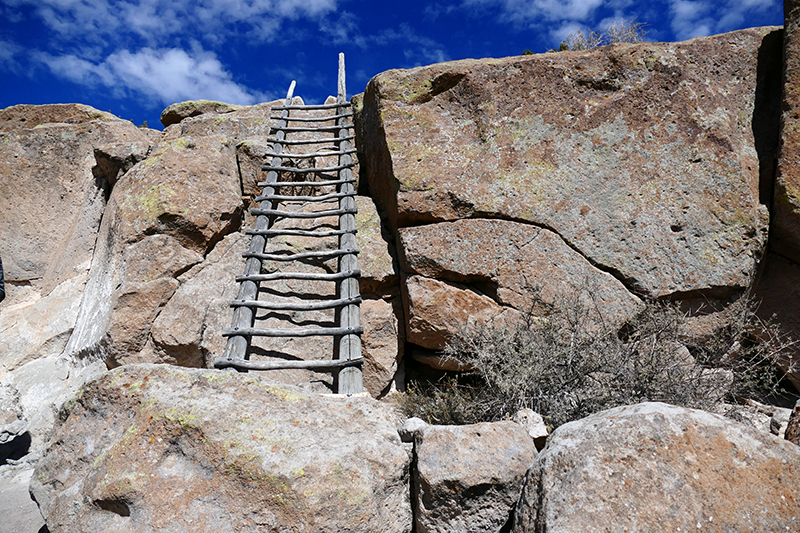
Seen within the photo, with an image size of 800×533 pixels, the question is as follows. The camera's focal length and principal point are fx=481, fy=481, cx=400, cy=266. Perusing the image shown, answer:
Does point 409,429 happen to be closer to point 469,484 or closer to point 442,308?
point 469,484

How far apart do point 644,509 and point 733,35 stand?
406cm

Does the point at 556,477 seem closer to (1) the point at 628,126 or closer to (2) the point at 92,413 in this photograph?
(2) the point at 92,413

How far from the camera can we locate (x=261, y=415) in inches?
82.4

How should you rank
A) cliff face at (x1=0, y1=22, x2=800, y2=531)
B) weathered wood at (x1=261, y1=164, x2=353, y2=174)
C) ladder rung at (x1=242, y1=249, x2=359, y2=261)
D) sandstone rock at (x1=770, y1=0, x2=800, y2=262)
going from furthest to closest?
weathered wood at (x1=261, y1=164, x2=353, y2=174) → ladder rung at (x1=242, y1=249, x2=359, y2=261) → cliff face at (x1=0, y1=22, x2=800, y2=531) → sandstone rock at (x1=770, y1=0, x2=800, y2=262)

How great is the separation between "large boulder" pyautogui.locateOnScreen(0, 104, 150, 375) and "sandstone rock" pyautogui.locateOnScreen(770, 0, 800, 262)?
5778 millimetres

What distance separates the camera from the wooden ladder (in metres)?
3.41

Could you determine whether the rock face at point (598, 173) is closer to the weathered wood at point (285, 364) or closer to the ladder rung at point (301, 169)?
the weathered wood at point (285, 364)

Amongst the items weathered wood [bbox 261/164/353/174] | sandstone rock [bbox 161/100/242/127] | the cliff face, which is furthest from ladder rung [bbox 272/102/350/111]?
weathered wood [bbox 261/164/353/174]

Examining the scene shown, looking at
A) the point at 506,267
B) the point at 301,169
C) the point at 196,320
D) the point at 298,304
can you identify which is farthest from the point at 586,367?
the point at 301,169

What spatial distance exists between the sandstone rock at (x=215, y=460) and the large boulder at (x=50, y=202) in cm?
343

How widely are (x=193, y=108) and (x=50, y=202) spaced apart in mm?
2160

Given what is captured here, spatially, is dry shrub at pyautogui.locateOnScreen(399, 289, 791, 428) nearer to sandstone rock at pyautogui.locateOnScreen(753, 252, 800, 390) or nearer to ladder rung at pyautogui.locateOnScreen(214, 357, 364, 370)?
sandstone rock at pyautogui.locateOnScreen(753, 252, 800, 390)

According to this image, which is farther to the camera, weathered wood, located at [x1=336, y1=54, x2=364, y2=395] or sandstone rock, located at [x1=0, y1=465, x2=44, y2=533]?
→ weathered wood, located at [x1=336, y1=54, x2=364, y2=395]

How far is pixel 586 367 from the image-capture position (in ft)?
9.27
